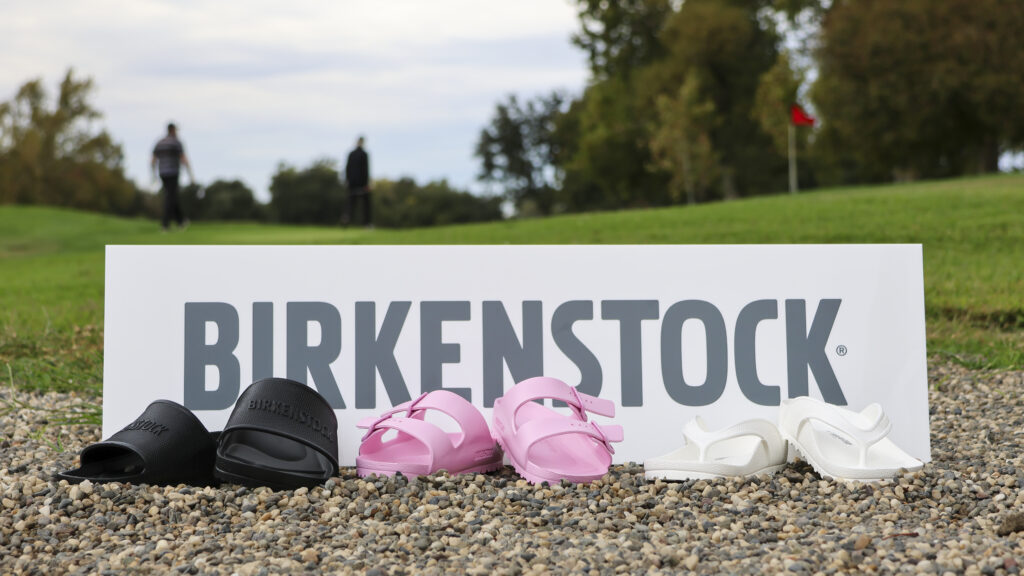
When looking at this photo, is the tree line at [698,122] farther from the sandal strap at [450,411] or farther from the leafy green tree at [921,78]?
the sandal strap at [450,411]

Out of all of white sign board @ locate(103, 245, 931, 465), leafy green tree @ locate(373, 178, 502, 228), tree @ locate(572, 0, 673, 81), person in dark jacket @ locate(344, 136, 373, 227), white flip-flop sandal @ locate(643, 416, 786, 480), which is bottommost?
white flip-flop sandal @ locate(643, 416, 786, 480)

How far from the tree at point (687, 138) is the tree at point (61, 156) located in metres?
23.2

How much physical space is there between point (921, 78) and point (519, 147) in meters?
26.0

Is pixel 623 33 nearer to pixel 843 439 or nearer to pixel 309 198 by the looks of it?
pixel 309 198

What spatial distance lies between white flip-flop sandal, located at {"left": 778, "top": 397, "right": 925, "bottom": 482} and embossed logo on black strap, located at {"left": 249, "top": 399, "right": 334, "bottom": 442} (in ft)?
4.95

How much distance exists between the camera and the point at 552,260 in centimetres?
318

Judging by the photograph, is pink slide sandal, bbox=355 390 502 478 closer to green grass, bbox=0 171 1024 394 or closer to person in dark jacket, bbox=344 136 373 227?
green grass, bbox=0 171 1024 394

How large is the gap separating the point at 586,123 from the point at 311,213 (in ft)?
53.6

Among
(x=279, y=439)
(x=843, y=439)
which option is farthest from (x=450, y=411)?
(x=843, y=439)

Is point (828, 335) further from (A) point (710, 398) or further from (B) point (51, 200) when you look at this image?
(B) point (51, 200)

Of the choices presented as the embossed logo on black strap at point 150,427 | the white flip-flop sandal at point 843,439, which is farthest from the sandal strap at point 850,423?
the embossed logo on black strap at point 150,427

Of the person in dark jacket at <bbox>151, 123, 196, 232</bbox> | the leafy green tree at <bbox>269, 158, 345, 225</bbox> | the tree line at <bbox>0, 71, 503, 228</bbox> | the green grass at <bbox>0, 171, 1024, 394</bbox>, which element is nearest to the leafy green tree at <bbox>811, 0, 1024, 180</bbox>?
the green grass at <bbox>0, 171, 1024, 394</bbox>

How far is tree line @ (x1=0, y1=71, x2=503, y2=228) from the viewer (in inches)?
1372

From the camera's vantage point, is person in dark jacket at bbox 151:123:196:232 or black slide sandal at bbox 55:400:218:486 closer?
black slide sandal at bbox 55:400:218:486
